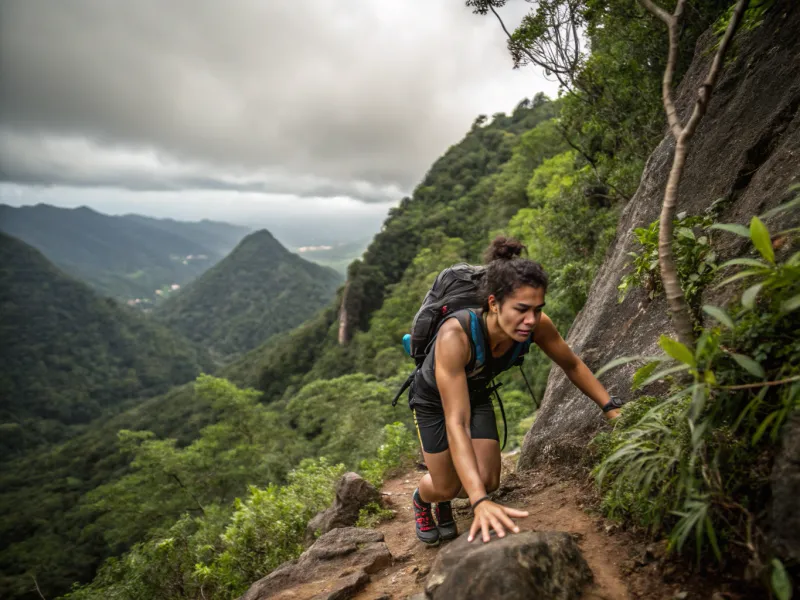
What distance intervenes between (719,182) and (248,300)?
6369 inches

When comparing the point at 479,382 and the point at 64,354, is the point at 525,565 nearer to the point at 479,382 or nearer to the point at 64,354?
the point at 479,382

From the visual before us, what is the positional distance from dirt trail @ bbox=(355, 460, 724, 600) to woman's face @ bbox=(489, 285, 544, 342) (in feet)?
4.26

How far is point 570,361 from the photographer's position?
320 cm

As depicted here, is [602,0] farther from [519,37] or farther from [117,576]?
[117,576]

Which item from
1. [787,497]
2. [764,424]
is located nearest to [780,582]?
[787,497]

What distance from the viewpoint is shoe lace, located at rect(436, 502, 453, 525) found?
350cm

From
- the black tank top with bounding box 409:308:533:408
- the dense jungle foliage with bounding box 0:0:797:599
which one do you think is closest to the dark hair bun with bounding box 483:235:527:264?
the black tank top with bounding box 409:308:533:408

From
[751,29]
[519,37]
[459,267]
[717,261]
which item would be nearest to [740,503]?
[717,261]

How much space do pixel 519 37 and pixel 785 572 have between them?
7991 mm

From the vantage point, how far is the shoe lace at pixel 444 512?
11.5ft

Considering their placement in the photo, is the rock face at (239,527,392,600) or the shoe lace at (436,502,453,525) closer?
the rock face at (239,527,392,600)

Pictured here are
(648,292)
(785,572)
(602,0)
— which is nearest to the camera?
(785,572)

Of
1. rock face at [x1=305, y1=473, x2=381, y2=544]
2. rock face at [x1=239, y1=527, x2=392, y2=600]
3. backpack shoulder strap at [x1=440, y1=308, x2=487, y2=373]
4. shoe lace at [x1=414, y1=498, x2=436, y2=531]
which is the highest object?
backpack shoulder strap at [x1=440, y1=308, x2=487, y2=373]

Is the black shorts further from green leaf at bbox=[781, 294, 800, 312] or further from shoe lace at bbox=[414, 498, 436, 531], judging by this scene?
green leaf at bbox=[781, 294, 800, 312]
